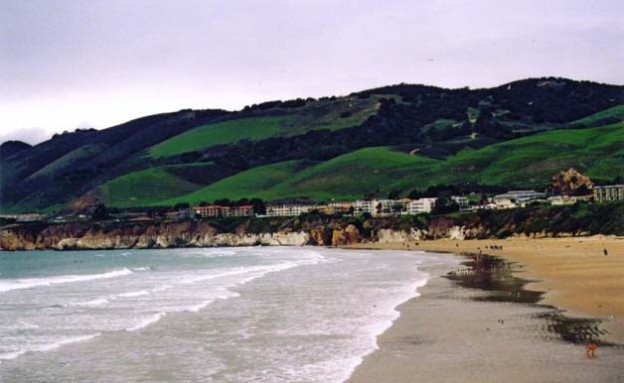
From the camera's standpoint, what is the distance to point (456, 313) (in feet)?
110

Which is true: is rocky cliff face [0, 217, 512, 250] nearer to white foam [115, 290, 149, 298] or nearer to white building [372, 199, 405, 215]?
white building [372, 199, 405, 215]

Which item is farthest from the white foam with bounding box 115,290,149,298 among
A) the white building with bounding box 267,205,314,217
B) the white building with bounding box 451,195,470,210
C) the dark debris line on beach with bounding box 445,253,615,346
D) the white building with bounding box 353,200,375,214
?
the white building with bounding box 267,205,314,217

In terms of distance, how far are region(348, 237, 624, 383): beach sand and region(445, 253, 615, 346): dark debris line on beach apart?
0.05m

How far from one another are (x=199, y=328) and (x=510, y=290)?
17374 millimetres

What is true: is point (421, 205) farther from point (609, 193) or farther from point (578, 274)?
point (578, 274)

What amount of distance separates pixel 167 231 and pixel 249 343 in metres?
143

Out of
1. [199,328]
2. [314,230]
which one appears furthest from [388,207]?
[199,328]

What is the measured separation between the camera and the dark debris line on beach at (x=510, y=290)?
86.1 ft

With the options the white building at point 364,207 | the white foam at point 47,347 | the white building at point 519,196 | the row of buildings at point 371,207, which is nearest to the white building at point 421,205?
the row of buildings at point 371,207

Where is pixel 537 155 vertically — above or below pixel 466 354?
above

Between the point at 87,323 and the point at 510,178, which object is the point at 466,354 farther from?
the point at 510,178

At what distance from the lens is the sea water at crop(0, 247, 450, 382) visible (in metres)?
23.0

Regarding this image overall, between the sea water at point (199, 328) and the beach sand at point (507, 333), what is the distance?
1156mm

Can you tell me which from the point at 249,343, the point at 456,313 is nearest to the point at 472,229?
the point at 456,313
